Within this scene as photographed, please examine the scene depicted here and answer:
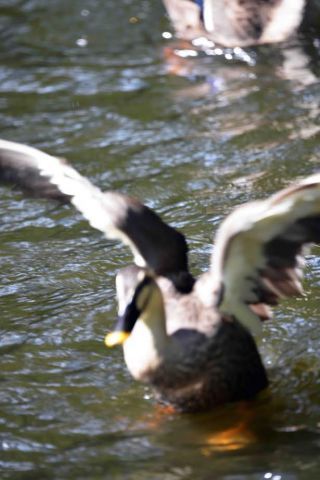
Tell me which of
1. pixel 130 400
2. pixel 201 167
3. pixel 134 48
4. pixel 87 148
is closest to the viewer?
pixel 130 400

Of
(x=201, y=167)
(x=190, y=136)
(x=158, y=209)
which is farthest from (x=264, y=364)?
(x=190, y=136)

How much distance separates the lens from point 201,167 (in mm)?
8422

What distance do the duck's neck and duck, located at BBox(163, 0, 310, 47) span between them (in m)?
6.18

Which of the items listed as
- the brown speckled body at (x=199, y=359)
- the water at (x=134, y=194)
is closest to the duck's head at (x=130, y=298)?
the brown speckled body at (x=199, y=359)

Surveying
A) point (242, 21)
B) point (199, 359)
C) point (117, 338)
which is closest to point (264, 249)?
point (199, 359)

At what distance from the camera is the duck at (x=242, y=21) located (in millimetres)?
11078

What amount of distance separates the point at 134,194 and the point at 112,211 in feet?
7.80

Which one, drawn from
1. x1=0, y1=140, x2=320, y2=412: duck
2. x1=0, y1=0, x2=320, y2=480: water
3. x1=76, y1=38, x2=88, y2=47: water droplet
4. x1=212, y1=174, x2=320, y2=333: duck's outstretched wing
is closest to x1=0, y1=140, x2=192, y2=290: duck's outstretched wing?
x1=0, y1=140, x2=320, y2=412: duck

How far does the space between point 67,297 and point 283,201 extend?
7.18ft

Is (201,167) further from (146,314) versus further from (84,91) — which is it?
(146,314)

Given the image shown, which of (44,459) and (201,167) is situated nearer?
(44,459)

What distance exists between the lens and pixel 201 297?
553cm

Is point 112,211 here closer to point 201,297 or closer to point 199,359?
point 201,297

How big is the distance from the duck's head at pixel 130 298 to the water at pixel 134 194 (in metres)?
0.51
